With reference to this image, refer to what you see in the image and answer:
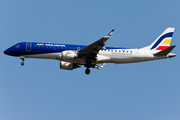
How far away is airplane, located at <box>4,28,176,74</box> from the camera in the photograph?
43391mm

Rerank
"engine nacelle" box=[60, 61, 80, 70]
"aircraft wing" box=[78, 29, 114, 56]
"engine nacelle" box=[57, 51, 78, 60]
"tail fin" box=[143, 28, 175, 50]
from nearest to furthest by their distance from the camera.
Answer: "aircraft wing" box=[78, 29, 114, 56] < "engine nacelle" box=[57, 51, 78, 60] < "tail fin" box=[143, 28, 175, 50] < "engine nacelle" box=[60, 61, 80, 70]

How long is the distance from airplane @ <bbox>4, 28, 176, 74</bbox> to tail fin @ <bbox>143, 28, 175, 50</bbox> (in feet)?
3.13

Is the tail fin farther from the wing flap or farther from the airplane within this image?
the wing flap

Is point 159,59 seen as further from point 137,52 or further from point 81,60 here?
point 81,60

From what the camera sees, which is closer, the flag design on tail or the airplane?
the airplane

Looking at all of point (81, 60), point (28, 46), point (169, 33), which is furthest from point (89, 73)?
point (169, 33)

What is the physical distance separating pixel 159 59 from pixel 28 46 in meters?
18.7

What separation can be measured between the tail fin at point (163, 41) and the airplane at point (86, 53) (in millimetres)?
954

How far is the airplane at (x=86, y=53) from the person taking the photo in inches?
1708

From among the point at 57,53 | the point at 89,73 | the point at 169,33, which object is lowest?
the point at 89,73

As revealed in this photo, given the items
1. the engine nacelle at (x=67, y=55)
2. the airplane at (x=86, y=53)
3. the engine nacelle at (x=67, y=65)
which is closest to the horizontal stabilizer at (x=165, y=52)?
the airplane at (x=86, y=53)

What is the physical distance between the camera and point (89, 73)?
4634cm

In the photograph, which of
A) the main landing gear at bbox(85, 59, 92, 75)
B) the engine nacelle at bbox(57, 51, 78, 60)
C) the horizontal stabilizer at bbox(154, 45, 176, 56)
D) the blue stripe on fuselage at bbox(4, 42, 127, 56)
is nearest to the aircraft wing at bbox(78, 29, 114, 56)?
the engine nacelle at bbox(57, 51, 78, 60)

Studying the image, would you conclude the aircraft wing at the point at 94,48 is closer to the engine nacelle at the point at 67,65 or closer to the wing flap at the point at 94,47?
the wing flap at the point at 94,47
